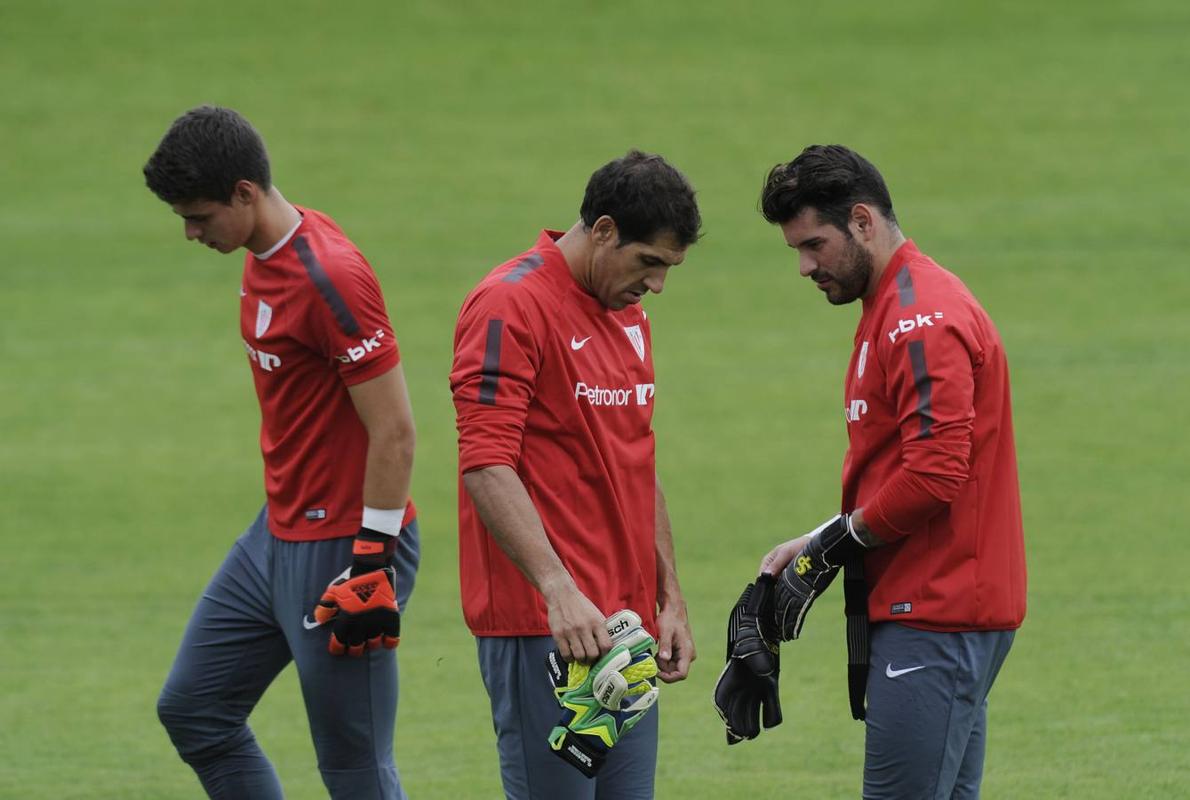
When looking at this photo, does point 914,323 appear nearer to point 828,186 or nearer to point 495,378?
point 828,186

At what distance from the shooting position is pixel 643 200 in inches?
180

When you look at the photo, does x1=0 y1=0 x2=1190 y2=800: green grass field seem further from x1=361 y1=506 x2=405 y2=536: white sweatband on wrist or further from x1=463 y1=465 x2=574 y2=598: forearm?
x1=463 y1=465 x2=574 y2=598: forearm

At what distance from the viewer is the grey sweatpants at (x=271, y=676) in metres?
5.30

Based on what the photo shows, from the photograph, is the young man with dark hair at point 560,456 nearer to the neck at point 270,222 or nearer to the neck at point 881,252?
the neck at point 881,252

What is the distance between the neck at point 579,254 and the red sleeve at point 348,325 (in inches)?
25.5

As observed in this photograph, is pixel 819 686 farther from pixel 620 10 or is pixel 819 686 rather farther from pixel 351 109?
pixel 620 10

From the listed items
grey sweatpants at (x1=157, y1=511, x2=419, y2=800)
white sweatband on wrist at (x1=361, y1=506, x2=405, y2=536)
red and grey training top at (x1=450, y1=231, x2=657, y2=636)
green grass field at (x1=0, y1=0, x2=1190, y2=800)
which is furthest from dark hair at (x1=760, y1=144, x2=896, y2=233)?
green grass field at (x1=0, y1=0, x2=1190, y2=800)

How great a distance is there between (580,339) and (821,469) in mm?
8220

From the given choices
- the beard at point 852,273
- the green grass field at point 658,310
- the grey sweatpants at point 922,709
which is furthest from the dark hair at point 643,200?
the green grass field at point 658,310

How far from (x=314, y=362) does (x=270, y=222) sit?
432mm

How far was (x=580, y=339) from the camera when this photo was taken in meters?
4.71

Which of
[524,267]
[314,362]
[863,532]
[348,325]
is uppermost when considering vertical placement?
[524,267]

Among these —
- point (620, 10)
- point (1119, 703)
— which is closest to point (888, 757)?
point (1119, 703)

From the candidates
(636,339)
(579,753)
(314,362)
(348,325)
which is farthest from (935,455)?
(314,362)
